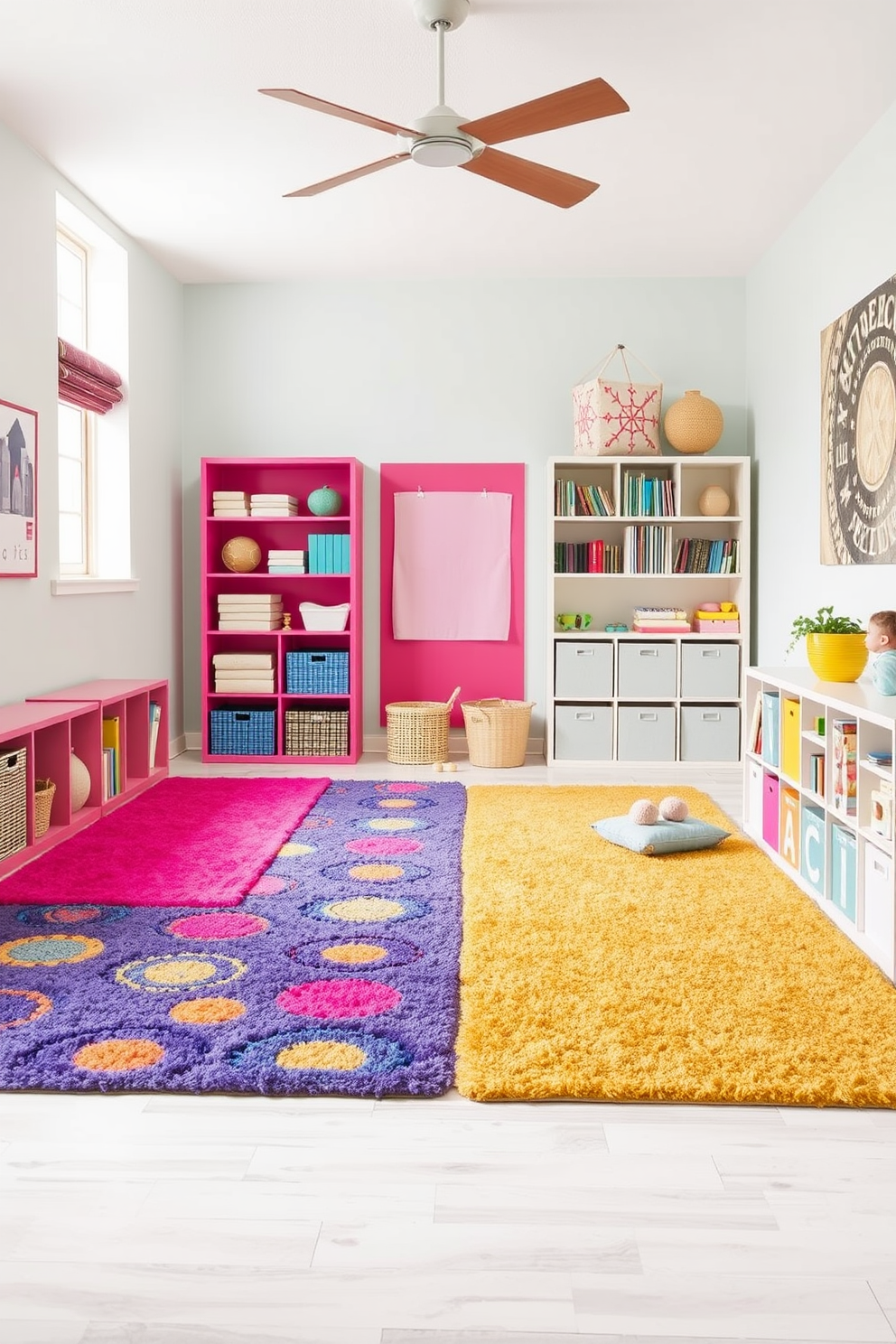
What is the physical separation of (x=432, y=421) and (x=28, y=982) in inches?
169

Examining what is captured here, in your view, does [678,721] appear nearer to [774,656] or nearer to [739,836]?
[774,656]

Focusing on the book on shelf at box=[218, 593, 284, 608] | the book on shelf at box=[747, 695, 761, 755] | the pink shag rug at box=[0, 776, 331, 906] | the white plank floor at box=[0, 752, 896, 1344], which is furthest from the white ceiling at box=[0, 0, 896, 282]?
the white plank floor at box=[0, 752, 896, 1344]

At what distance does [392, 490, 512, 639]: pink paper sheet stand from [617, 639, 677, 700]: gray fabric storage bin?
0.79 m

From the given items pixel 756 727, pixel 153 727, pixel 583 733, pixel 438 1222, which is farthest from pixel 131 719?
pixel 438 1222

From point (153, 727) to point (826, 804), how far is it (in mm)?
3139

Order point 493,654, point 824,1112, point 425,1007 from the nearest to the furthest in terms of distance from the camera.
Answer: point 824,1112 < point 425,1007 < point 493,654

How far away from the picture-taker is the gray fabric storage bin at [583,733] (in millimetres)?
5848

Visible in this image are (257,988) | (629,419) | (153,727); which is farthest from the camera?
(629,419)

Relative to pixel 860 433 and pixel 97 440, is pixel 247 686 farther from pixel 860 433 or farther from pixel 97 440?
pixel 860 433

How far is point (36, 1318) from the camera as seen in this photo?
146 centimetres

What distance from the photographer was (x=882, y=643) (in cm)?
341

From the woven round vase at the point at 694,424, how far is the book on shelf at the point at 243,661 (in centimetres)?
249

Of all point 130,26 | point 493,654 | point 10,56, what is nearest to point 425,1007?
point 130,26

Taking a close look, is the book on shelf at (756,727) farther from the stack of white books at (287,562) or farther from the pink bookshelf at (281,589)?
the stack of white books at (287,562)
